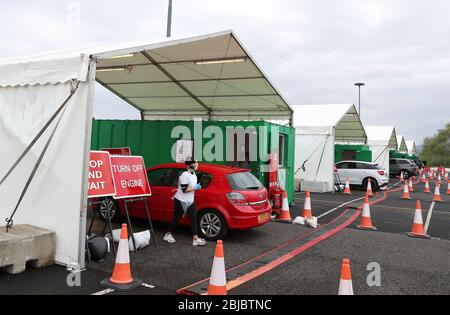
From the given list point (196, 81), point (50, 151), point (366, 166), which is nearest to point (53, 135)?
point (50, 151)

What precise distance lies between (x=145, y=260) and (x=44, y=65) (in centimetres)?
347

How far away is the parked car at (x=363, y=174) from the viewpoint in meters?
20.5

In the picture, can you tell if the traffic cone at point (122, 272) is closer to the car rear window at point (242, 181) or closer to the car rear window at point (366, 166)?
the car rear window at point (242, 181)

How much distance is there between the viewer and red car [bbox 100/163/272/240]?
24.4ft

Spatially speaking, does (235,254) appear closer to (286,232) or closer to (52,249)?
(286,232)

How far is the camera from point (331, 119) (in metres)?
20.1

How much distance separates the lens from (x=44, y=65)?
6.11 meters

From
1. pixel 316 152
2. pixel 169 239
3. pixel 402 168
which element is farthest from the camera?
pixel 402 168

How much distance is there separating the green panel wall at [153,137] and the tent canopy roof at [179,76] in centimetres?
115

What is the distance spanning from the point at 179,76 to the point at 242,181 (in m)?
4.90

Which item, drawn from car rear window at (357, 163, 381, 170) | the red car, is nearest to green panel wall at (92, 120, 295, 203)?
the red car

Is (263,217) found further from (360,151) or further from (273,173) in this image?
(360,151)
